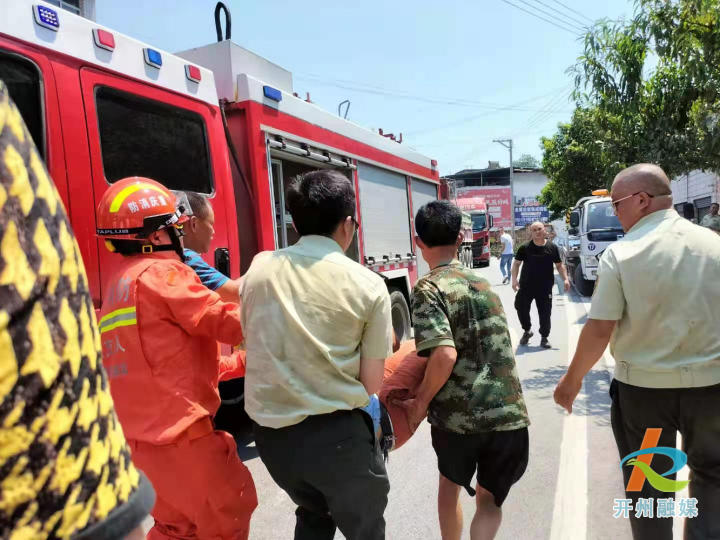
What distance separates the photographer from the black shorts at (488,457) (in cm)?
238

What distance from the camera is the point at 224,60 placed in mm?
4188

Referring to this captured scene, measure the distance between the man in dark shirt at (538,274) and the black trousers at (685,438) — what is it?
5.27 m

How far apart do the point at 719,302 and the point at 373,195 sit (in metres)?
4.47

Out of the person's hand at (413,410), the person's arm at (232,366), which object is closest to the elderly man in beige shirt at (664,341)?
the person's hand at (413,410)

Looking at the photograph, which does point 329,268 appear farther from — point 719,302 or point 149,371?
point 719,302

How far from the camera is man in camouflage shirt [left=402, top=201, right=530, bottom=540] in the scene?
2328 millimetres

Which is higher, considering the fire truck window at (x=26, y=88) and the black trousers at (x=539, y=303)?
the fire truck window at (x=26, y=88)

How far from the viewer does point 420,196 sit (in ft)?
27.3

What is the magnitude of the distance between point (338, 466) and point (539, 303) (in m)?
6.46

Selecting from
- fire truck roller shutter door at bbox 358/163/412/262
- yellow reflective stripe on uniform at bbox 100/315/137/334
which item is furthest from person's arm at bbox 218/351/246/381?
fire truck roller shutter door at bbox 358/163/412/262

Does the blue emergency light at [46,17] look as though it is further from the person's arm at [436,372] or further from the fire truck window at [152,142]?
the person's arm at [436,372]

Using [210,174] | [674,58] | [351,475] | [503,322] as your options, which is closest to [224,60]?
[210,174]

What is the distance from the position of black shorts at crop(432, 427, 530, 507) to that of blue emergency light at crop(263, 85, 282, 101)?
10.0 ft

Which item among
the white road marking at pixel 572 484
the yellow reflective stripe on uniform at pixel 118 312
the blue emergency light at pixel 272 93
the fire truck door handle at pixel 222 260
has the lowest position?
the white road marking at pixel 572 484
